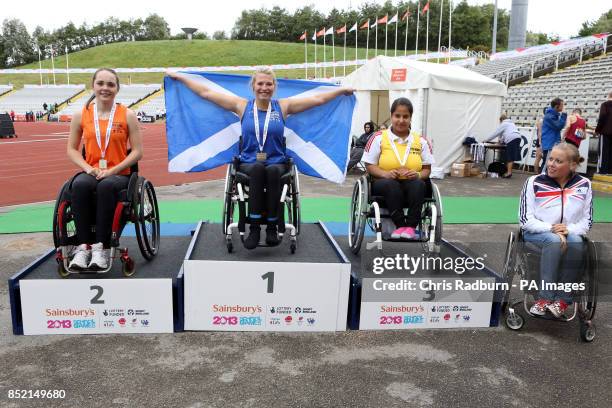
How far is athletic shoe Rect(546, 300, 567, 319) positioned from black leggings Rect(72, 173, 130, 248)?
8.88 feet

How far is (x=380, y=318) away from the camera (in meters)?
3.00

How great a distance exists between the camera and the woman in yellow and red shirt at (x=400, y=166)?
11.5 ft

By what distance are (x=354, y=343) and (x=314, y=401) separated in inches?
26.4

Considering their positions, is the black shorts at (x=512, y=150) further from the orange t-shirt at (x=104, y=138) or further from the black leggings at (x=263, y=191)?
the orange t-shirt at (x=104, y=138)

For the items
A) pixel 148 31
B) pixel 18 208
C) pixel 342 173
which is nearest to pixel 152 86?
pixel 18 208

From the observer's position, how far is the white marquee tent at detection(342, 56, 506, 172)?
9.27m

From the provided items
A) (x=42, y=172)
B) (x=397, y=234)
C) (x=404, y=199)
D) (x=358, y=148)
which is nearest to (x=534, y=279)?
(x=397, y=234)

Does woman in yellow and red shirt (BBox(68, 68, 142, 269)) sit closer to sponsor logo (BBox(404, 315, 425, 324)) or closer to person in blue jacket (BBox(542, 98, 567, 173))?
sponsor logo (BBox(404, 315, 425, 324))

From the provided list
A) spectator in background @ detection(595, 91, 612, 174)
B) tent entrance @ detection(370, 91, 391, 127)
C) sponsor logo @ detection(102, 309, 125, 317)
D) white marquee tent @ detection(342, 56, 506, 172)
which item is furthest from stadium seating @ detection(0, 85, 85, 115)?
sponsor logo @ detection(102, 309, 125, 317)

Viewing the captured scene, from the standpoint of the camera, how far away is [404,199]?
11.6ft

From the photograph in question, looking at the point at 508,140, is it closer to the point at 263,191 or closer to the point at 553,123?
the point at 553,123

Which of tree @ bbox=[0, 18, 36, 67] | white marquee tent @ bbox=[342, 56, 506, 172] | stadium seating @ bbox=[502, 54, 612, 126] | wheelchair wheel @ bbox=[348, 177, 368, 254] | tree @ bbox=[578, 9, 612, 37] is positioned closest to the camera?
wheelchair wheel @ bbox=[348, 177, 368, 254]

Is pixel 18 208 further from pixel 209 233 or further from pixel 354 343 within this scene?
pixel 354 343

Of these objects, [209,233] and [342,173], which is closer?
[209,233]
